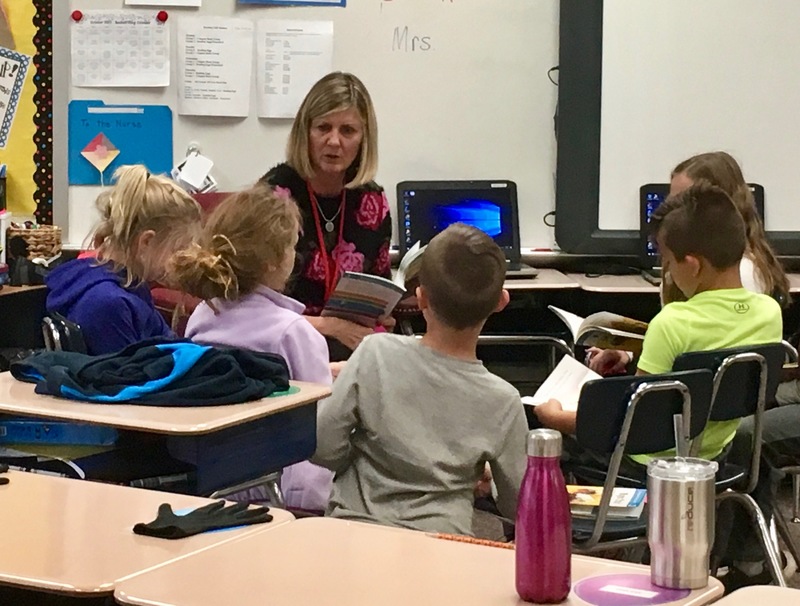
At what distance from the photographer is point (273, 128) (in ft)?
14.8

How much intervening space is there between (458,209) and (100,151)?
1.41m

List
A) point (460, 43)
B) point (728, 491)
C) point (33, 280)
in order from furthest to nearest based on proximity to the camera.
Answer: point (460, 43), point (33, 280), point (728, 491)

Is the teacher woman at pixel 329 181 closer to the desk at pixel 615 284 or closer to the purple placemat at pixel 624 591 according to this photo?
the desk at pixel 615 284

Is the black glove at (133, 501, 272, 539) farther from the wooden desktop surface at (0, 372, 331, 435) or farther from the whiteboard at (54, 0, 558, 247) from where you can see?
the whiteboard at (54, 0, 558, 247)

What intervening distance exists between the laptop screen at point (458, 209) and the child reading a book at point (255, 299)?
1.70 m

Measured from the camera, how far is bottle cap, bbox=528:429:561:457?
134 cm

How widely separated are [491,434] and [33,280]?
2.51 meters

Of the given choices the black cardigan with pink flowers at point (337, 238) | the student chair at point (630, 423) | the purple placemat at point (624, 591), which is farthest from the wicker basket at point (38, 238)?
the purple placemat at point (624, 591)

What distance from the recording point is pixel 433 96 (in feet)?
14.7

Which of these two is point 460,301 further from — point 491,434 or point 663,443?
point 663,443

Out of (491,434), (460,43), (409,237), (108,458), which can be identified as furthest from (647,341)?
(460,43)

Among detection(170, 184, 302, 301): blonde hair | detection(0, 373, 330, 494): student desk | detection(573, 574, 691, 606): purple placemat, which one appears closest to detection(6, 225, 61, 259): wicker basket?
detection(170, 184, 302, 301): blonde hair

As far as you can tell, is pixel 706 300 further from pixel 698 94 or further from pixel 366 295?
pixel 698 94

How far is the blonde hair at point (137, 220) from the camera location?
2.91 metres
